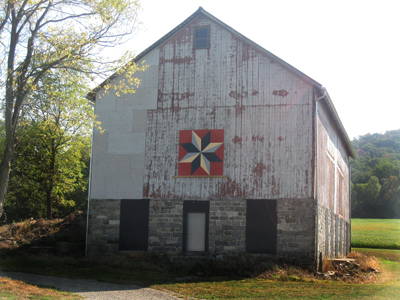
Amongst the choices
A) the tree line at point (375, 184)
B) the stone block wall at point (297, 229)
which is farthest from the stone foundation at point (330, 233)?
the tree line at point (375, 184)

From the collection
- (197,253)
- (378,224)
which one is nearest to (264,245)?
(197,253)

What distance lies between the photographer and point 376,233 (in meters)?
51.4

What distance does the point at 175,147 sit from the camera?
1852cm

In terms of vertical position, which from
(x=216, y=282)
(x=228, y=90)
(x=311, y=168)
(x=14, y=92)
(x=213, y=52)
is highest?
(x=213, y=52)

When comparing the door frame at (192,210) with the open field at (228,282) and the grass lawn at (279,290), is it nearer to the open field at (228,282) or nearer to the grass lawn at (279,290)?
the open field at (228,282)

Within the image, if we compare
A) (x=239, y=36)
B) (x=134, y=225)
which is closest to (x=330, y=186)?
(x=239, y=36)

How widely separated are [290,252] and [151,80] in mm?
9060

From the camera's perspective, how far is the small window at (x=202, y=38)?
19141 mm

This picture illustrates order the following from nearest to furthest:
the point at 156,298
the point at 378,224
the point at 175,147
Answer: the point at 156,298
the point at 175,147
the point at 378,224

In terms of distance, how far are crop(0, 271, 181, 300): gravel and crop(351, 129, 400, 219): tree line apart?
58290 millimetres

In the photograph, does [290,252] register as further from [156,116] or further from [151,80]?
[151,80]

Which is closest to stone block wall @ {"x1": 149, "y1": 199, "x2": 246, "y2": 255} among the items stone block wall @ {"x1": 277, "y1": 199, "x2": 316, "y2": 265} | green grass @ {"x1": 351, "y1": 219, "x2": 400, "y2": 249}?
stone block wall @ {"x1": 277, "y1": 199, "x2": 316, "y2": 265}

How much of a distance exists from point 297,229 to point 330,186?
18.5ft

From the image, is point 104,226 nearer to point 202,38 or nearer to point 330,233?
point 202,38
